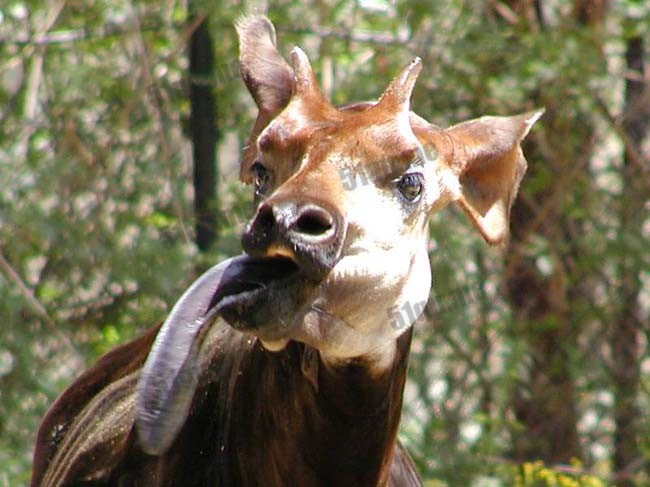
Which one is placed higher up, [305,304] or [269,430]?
[305,304]

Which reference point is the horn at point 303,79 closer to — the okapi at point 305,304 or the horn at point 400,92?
the okapi at point 305,304

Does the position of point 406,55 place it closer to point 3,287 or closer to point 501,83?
point 501,83

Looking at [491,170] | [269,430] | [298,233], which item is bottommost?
[269,430]

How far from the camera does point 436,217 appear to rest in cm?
Answer: 596

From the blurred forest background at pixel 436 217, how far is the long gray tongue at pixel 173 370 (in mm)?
2775

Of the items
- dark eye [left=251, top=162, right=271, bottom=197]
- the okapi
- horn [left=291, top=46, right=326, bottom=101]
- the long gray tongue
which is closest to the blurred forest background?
the okapi

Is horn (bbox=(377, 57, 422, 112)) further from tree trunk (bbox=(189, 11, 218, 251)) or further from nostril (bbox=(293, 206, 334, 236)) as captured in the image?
tree trunk (bbox=(189, 11, 218, 251))

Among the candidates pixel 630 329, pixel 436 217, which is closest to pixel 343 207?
pixel 436 217

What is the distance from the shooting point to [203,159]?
6223mm

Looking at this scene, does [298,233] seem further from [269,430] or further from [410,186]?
[269,430]

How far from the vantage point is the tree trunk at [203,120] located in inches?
242

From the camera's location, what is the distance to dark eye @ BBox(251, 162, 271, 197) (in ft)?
10.1

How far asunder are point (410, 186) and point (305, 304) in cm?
35

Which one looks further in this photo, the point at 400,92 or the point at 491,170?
the point at 491,170
